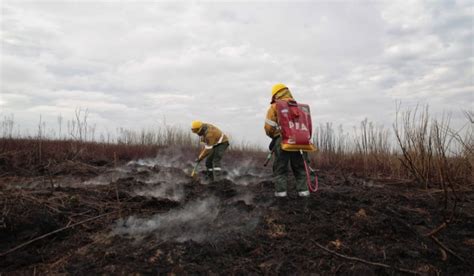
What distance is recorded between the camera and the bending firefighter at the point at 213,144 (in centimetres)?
783

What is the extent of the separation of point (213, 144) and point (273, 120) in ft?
9.49

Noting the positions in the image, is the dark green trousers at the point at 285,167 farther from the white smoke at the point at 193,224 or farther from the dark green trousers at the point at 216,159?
the dark green trousers at the point at 216,159

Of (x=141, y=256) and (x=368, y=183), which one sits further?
(x=368, y=183)

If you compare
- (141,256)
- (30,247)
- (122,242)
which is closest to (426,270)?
(141,256)

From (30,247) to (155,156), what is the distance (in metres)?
10.4

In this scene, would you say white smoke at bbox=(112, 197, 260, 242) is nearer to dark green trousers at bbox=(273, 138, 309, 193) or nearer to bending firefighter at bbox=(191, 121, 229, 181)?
dark green trousers at bbox=(273, 138, 309, 193)

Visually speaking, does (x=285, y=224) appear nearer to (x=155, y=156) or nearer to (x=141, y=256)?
(x=141, y=256)

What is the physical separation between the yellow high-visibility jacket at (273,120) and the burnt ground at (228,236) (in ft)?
3.50

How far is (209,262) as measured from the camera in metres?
3.02

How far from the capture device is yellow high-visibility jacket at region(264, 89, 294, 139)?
526 cm

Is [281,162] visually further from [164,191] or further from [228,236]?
[164,191]

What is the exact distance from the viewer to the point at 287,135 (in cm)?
486

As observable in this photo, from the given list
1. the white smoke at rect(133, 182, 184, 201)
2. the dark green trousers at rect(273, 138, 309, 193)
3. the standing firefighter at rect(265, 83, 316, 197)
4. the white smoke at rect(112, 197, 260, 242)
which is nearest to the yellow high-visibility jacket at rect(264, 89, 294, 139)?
the standing firefighter at rect(265, 83, 316, 197)

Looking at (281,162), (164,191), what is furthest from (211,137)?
(281,162)
